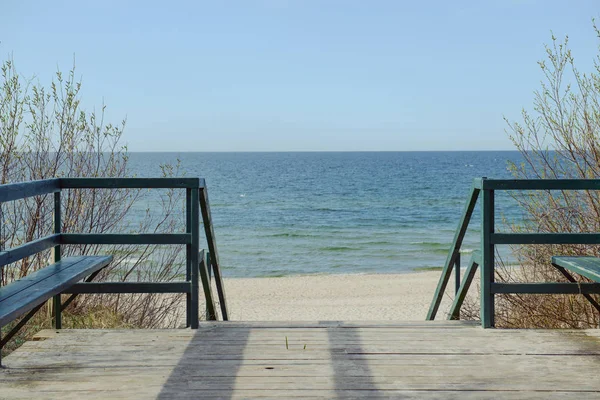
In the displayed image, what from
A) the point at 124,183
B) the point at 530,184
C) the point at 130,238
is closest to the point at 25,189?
the point at 124,183

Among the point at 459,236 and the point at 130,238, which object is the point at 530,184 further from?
the point at 130,238

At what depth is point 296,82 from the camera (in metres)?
61.7

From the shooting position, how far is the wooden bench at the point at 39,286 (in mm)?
3545

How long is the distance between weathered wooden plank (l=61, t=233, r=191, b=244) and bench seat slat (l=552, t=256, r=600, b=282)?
276 centimetres

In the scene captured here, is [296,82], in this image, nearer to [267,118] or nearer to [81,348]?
[267,118]

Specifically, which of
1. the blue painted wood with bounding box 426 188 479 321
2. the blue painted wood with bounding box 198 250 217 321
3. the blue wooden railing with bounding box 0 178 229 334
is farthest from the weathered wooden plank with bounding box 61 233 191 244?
the blue painted wood with bounding box 426 188 479 321

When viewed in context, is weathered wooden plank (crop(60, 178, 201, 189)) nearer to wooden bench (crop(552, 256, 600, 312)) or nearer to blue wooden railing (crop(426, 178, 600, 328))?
blue wooden railing (crop(426, 178, 600, 328))

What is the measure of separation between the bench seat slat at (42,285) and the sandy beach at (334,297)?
7354mm

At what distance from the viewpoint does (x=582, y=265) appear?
4.66 meters

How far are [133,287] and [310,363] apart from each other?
1.57 m

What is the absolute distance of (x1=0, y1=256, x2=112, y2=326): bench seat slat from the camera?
139 inches

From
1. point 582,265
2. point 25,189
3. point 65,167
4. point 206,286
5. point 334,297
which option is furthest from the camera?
point 334,297

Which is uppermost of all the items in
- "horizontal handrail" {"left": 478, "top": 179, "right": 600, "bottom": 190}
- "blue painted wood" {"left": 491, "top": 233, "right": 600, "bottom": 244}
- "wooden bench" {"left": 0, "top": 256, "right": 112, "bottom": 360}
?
"horizontal handrail" {"left": 478, "top": 179, "right": 600, "bottom": 190}

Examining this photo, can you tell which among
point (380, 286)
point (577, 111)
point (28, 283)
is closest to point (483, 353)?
point (28, 283)
